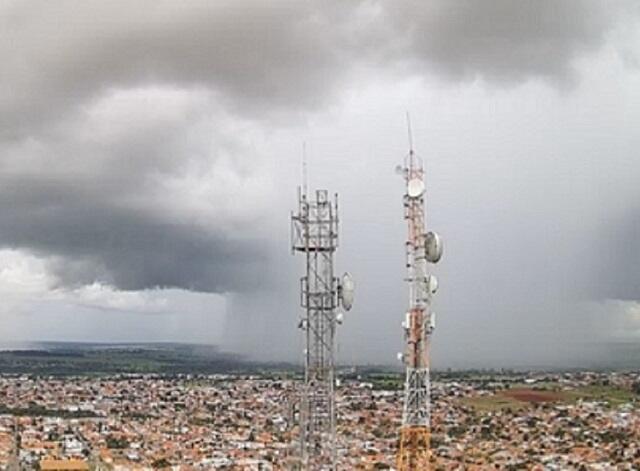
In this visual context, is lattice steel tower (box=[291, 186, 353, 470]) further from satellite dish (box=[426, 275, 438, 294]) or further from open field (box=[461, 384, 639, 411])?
open field (box=[461, 384, 639, 411])

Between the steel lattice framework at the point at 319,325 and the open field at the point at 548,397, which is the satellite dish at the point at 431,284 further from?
the open field at the point at 548,397

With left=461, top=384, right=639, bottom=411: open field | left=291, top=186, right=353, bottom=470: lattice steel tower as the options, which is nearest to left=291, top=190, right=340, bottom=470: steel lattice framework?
left=291, top=186, right=353, bottom=470: lattice steel tower

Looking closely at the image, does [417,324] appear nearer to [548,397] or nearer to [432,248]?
[432,248]

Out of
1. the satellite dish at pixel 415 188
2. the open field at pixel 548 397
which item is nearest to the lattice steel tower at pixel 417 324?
the satellite dish at pixel 415 188

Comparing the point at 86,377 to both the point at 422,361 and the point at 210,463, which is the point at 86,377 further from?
the point at 422,361

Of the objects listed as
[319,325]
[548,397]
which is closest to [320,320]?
[319,325]

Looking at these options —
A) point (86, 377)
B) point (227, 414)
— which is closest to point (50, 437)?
point (227, 414)
